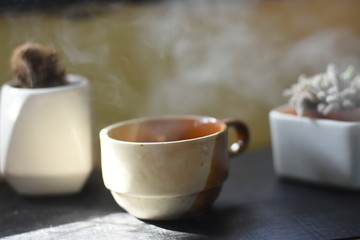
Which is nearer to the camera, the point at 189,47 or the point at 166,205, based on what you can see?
the point at 166,205

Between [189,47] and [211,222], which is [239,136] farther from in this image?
[189,47]

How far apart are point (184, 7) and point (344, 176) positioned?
489 mm

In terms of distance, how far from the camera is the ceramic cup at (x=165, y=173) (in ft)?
2.21

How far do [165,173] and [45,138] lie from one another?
0.23m

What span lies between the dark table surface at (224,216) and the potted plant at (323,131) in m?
0.03

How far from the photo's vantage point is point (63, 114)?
2.64 feet

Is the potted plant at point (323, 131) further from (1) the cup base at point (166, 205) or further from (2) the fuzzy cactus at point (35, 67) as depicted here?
(2) the fuzzy cactus at point (35, 67)

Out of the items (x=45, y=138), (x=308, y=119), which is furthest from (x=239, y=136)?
(x=45, y=138)

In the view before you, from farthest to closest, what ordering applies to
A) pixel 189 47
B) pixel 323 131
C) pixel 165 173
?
pixel 189 47, pixel 323 131, pixel 165 173

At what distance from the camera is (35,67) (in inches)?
32.3

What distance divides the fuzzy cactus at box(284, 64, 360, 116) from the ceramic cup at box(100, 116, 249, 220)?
15 centimetres

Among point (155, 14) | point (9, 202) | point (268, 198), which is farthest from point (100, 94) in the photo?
point (268, 198)

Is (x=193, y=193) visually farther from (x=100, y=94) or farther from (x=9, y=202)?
(x=100, y=94)

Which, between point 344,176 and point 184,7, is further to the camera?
point 184,7
